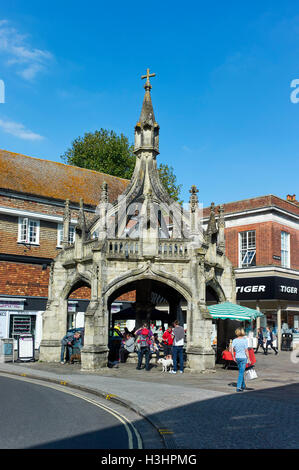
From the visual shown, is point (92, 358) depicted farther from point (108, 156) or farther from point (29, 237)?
point (108, 156)

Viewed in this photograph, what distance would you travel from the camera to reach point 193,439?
7.35 meters

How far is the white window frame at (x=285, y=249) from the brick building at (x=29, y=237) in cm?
1298

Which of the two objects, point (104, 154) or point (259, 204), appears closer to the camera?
point (259, 204)

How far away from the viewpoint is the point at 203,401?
1096cm

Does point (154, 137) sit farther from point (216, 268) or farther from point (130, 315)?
point (130, 315)

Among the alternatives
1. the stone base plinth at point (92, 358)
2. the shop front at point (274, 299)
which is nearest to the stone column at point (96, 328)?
the stone base plinth at point (92, 358)

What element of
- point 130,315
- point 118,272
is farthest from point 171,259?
point 130,315

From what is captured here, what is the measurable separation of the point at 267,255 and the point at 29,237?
15148 mm

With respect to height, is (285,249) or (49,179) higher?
(49,179)

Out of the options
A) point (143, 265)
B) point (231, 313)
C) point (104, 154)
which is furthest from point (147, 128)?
point (104, 154)

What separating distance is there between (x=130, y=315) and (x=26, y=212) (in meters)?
10.6

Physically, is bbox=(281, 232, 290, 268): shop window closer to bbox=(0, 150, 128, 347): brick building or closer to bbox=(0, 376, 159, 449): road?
bbox=(0, 150, 128, 347): brick building

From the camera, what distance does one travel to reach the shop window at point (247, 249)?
33569mm

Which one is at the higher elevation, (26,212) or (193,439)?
(26,212)
